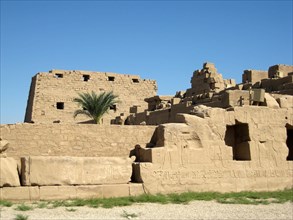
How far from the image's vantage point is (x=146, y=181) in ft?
31.9

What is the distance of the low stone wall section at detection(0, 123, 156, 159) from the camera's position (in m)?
9.48

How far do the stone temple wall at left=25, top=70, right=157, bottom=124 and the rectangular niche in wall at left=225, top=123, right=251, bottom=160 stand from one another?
1231 cm

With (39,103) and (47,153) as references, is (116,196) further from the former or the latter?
(39,103)

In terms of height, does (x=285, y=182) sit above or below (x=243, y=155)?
below

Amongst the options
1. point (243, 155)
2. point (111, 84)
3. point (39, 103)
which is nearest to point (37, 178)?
point (243, 155)

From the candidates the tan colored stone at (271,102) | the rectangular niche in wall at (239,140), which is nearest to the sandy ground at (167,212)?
the rectangular niche in wall at (239,140)

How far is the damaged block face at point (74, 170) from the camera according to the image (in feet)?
29.2

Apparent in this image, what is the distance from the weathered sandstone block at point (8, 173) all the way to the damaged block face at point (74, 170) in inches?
6.4

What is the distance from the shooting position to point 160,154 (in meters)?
9.99

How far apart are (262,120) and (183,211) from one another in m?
4.47

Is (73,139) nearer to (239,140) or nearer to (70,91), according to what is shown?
(239,140)

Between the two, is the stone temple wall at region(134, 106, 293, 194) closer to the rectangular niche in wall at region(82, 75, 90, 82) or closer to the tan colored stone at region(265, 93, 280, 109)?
the tan colored stone at region(265, 93, 280, 109)

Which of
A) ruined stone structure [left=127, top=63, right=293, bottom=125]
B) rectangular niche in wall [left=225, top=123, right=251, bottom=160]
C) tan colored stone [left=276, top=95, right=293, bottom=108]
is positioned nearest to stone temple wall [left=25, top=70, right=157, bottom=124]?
ruined stone structure [left=127, top=63, right=293, bottom=125]

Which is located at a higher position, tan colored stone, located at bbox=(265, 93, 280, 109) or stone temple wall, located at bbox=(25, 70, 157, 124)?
stone temple wall, located at bbox=(25, 70, 157, 124)
